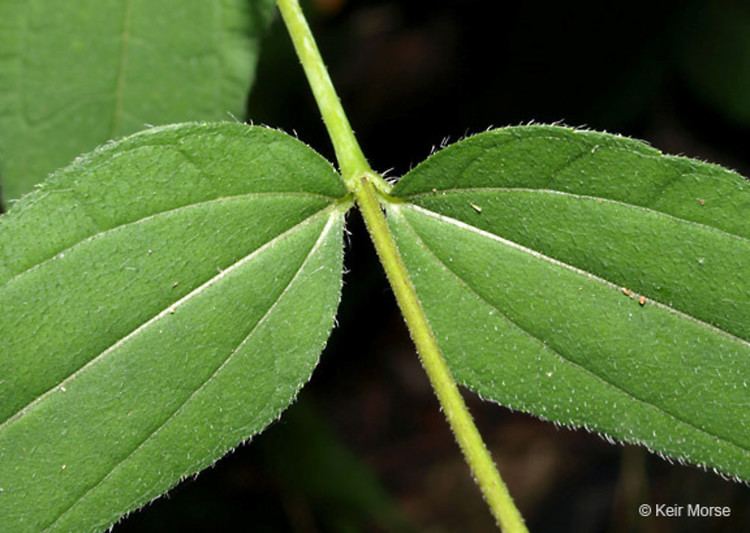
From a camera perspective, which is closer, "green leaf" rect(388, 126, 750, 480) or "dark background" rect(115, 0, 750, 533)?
"green leaf" rect(388, 126, 750, 480)

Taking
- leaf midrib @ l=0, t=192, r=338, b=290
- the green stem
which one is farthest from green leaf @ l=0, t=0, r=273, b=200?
leaf midrib @ l=0, t=192, r=338, b=290

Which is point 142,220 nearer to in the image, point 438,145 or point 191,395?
point 191,395

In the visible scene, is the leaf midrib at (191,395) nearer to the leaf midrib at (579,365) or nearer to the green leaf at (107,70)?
the leaf midrib at (579,365)

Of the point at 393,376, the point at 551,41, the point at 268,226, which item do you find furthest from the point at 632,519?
the point at 268,226

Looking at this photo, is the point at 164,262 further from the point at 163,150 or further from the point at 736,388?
the point at 736,388

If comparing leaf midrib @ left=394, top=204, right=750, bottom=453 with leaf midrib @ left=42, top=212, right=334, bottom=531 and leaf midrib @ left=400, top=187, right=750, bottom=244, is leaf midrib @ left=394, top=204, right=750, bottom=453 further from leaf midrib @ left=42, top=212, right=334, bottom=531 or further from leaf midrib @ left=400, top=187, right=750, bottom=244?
leaf midrib @ left=42, top=212, right=334, bottom=531

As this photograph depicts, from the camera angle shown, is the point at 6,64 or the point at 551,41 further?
the point at 551,41
